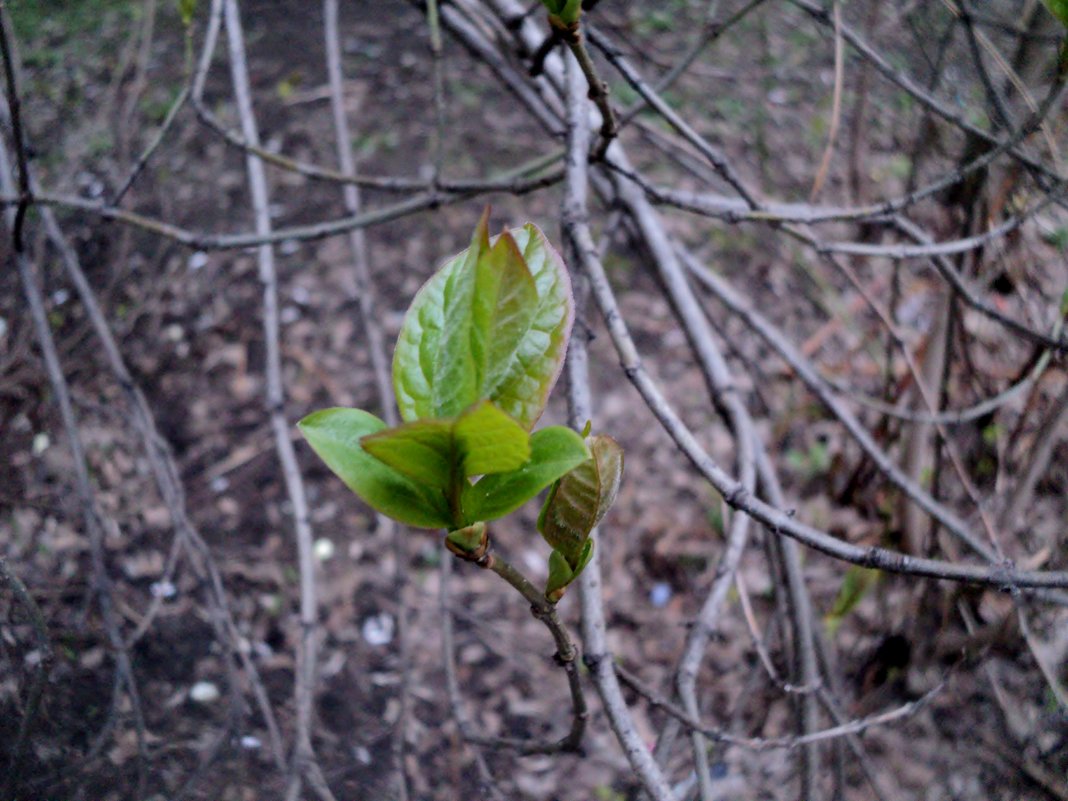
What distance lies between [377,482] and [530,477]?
9 centimetres

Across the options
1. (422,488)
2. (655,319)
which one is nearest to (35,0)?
(655,319)

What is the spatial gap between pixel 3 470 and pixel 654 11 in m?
3.73

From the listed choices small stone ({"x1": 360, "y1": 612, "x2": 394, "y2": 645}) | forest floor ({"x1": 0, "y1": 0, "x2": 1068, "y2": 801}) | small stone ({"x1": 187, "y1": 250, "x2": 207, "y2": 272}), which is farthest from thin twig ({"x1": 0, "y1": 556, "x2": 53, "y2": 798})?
small stone ({"x1": 187, "y1": 250, "x2": 207, "y2": 272})

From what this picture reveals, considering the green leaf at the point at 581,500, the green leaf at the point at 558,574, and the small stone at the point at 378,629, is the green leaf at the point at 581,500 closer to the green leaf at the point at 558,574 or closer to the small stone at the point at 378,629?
the green leaf at the point at 558,574

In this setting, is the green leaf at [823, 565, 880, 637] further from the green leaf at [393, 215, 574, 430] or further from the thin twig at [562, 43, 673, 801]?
the green leaf at [393, 215, 574, 430]

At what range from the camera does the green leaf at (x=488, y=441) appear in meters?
0.37

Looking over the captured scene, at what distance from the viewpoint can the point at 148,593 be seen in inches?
81.9

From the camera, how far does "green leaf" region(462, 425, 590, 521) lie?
16.8 inches

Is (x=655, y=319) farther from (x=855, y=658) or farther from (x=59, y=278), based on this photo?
(x=59, y=278)

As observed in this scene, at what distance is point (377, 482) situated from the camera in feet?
1.45

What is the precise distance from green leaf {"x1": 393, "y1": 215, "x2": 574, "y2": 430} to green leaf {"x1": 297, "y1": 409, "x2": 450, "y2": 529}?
0.04 m

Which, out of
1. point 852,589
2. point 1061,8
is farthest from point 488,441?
point 852,589

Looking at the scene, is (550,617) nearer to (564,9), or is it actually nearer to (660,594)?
(564,9)

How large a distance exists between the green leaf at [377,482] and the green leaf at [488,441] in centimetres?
4
